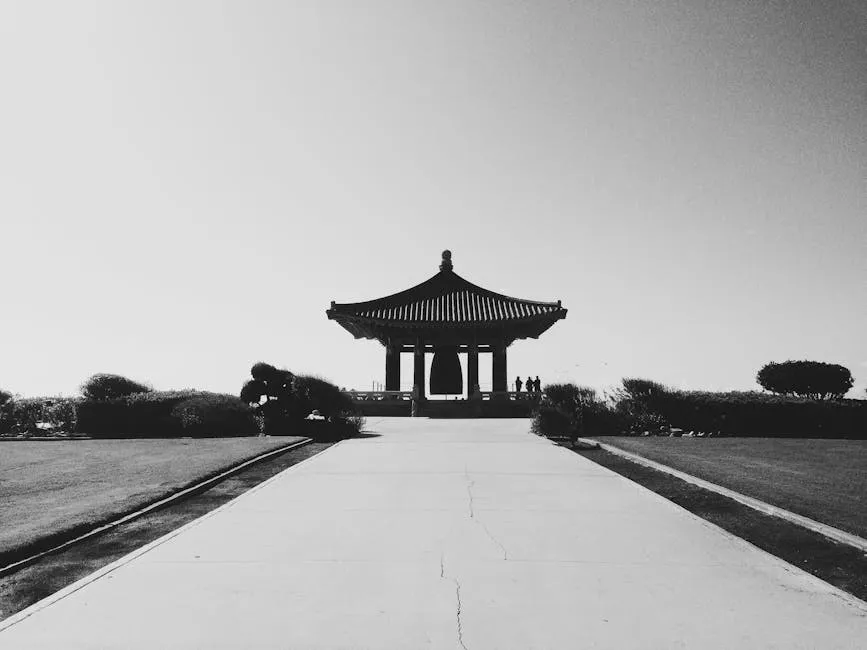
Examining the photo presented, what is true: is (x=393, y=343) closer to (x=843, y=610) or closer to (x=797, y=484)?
(x=797, y=484)

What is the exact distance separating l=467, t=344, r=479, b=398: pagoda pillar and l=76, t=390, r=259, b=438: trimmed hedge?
1391 centimetres

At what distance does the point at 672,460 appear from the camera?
12.3 meters

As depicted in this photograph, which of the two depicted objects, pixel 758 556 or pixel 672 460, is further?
pixel 672 460

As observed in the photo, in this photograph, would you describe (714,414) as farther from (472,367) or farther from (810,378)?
(810,378)

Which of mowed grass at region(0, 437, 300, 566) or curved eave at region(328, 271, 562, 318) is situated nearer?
mowed grass at region(0, 437, 300, 566)

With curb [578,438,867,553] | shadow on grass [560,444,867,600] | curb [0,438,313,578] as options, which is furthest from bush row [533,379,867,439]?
curb [0,438,313,578]

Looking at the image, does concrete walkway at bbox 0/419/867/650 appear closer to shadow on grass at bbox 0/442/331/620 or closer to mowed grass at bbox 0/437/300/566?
shadow on grass at bbox 0/442/331/620

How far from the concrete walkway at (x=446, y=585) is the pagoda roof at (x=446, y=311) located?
73.6ft

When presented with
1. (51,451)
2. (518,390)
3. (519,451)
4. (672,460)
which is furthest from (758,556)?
(518,390)

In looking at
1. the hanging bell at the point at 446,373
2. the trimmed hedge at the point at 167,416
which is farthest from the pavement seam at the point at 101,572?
the hanging bell at the point at 446,373

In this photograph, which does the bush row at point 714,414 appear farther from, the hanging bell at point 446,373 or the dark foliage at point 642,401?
the hanging bell at point 446,373

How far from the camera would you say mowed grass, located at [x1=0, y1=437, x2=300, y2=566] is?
272 inches

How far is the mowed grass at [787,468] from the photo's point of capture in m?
7.85

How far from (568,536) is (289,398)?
15.4 meters
